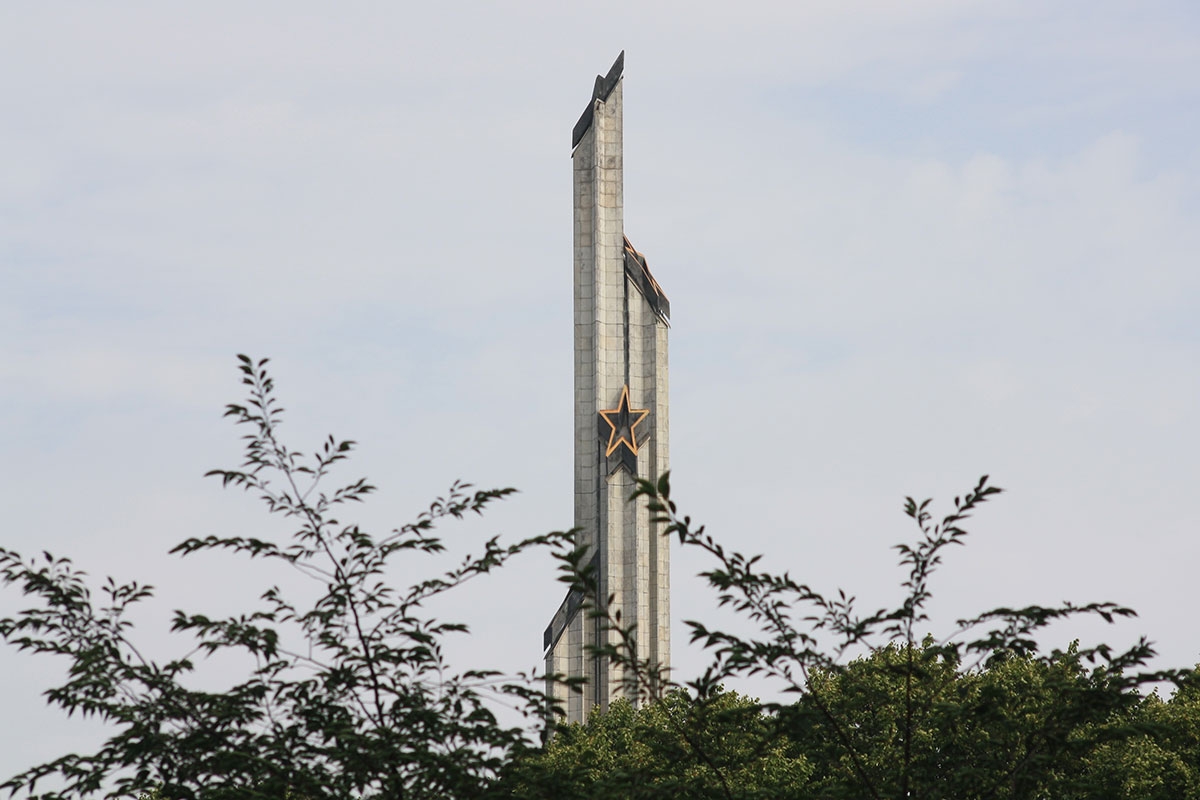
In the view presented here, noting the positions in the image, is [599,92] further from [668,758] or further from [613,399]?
[668,758]

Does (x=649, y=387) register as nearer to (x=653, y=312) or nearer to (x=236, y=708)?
(x=653, y=312)

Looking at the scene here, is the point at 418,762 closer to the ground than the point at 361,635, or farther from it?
closer to the ground

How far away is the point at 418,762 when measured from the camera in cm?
1022

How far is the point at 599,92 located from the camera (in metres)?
44.2

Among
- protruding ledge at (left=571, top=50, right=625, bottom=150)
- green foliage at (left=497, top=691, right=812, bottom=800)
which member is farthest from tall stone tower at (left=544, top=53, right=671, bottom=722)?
green foliage at (left=497, top=691, right=812, bottom=800)

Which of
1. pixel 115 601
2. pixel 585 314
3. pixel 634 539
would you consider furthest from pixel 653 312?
pixel 115 601

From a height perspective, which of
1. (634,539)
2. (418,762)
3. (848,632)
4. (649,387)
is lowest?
(418,762)

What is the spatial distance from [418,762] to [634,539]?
32.5m

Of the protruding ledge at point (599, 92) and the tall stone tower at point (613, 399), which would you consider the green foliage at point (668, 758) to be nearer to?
the tall stone tower at point (613, 399)

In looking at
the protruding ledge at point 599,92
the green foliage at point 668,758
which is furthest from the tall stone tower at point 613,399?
the green foliage at point 668,758

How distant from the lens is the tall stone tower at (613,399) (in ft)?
140

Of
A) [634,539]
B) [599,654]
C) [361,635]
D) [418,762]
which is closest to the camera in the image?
[599,654]

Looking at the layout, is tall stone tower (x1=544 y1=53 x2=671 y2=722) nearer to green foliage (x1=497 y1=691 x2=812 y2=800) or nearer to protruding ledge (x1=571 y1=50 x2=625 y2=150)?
protruding ledge (x1=571 y1=50 x2=625 y2=150)

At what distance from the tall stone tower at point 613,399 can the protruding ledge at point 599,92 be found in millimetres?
42
